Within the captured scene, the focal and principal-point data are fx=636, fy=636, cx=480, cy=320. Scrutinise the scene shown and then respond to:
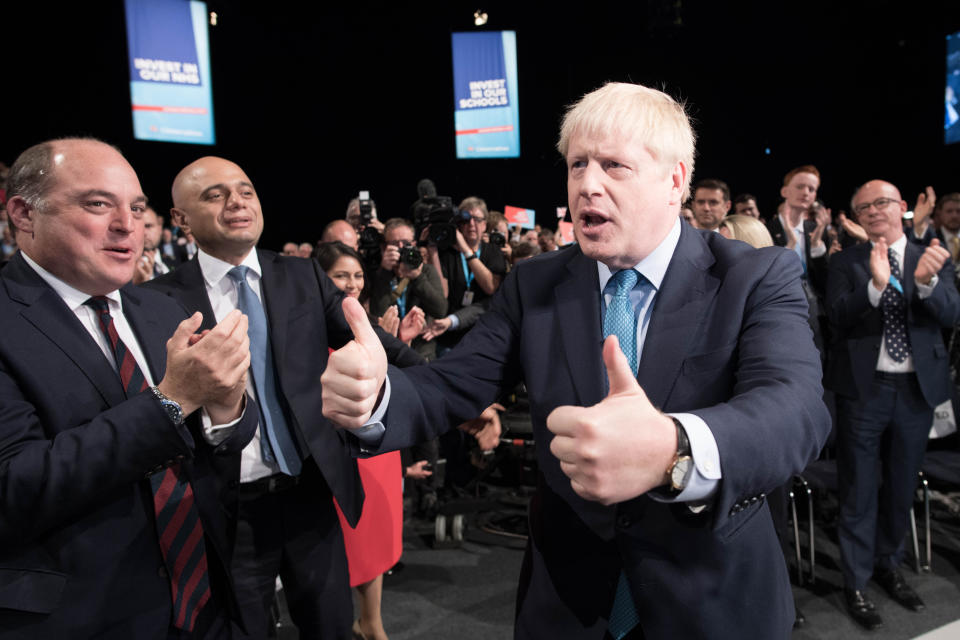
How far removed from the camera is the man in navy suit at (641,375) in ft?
3.35

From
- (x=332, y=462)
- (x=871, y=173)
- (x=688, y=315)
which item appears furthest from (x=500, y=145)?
(x=688, y=315)

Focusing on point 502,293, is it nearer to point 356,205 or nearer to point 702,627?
point 702,627

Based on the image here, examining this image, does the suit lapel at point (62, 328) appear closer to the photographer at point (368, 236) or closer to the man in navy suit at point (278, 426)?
the man in navy suit at point (278, 426)

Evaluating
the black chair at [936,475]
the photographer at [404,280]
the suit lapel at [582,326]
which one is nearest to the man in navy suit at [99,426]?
the suit lapel at [582,326]

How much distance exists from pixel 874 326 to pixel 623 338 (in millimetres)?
2510

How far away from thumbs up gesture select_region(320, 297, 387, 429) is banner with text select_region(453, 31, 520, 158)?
9.39 meters

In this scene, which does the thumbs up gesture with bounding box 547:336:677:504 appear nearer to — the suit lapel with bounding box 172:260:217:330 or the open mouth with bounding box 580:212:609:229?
the open mouth with bounding box 580:212:609:229

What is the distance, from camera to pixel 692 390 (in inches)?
44.3

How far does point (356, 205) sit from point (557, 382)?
11.9 ft

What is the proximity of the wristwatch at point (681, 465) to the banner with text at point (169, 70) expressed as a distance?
26.0 feet

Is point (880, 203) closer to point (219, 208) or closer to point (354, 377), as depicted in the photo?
point (219, 208)

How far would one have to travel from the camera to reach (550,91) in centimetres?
1228

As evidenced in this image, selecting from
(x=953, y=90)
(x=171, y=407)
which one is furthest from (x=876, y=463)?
(x=953, y=90)

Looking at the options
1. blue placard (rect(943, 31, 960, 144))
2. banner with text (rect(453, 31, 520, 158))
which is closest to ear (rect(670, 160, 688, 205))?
banner with text (rect(453, 31, 520, 158))
